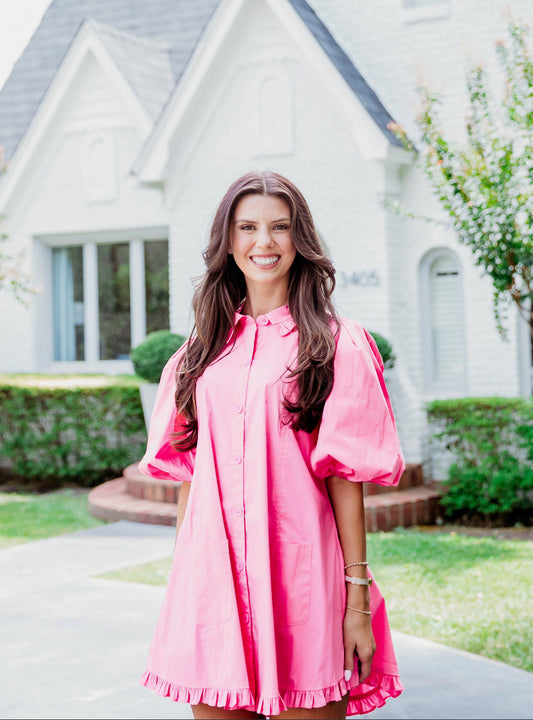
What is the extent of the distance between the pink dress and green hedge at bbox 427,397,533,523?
7.02 metres

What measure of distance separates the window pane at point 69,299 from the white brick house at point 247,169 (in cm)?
2

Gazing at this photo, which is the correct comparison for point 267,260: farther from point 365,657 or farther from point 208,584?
point 365,657

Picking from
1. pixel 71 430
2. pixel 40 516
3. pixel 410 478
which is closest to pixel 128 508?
pixel 40 516

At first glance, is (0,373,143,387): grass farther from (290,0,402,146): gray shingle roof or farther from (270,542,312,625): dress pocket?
(270,542,312,625): dress pocket

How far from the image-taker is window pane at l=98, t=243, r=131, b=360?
42.6 ft

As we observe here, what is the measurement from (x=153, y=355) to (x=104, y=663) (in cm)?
563

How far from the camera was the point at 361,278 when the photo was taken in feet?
34.7

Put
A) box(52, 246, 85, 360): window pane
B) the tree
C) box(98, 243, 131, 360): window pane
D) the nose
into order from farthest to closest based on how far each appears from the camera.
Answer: box(52, 246, 85, 360): window pane < box(98, 243, 131, 360): window pane < the tree < the nose

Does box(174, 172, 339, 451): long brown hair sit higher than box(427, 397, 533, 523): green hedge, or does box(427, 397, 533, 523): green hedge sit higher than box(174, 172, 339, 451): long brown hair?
box(174, 172, 339, 451): long brown hair

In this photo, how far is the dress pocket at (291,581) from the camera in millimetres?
2463

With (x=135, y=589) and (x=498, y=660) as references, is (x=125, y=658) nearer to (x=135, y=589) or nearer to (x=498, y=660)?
(x=135, y=589)

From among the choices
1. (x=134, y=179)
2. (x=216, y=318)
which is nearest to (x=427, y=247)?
(x=134, y=179)

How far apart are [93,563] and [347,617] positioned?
5.13 metres

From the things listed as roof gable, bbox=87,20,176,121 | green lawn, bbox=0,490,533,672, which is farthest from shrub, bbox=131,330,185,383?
roof gable, bbox=87,20,176,121
